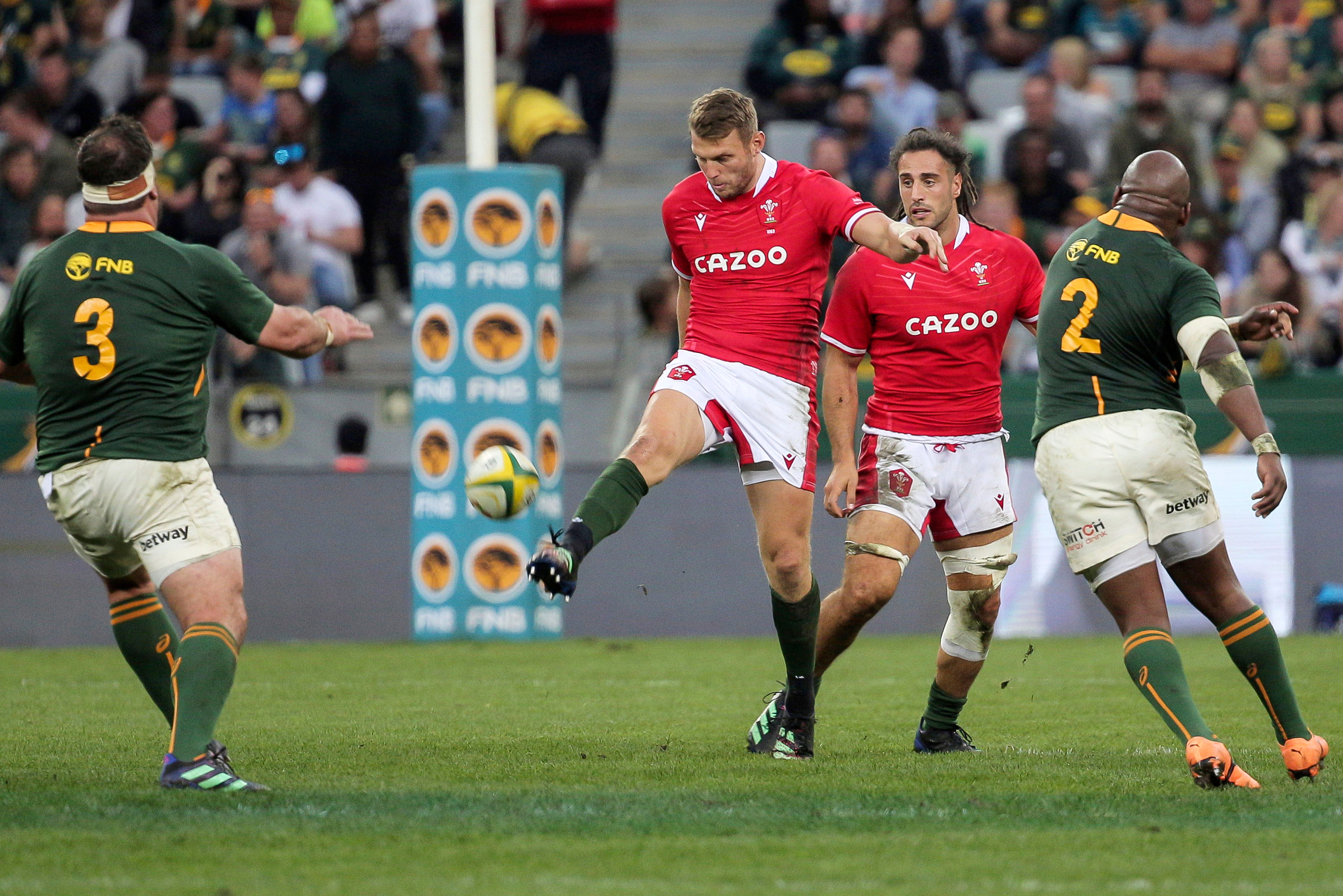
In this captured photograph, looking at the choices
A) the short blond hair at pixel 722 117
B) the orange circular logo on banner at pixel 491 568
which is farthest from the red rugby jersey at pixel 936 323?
the orange circular logo on banner at pixel 491 568

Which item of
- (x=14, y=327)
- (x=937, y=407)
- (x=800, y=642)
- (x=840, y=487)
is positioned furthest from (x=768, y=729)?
(x=14, y=327)

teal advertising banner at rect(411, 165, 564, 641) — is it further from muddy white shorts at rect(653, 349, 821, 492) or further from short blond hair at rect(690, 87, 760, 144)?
short blond hair at rect(690, 87, 760, 144)

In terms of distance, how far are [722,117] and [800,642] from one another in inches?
82.1

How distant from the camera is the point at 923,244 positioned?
6207mm

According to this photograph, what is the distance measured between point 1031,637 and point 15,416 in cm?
813

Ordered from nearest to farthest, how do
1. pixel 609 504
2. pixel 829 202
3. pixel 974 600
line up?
pixel 609 504 < pixel 829 202 < pixel 974 600

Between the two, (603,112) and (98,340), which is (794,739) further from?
(603,112)

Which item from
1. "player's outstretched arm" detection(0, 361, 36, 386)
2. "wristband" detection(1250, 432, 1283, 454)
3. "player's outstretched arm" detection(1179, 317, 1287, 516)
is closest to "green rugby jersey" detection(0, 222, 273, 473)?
"player's outstretched arm" detection(0, 361, 36, 386)

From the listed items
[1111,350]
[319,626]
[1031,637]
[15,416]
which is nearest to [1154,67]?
[1031,637]

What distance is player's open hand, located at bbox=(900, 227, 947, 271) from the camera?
243 inches

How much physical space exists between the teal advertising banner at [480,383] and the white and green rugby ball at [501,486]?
22.0ft

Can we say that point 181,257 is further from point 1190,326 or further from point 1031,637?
point 1031,637

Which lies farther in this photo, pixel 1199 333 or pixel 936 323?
pixel 936 323

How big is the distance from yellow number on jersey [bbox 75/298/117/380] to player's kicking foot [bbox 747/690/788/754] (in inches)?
114
